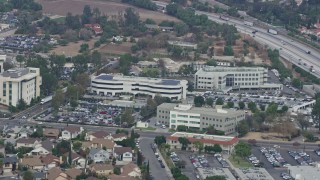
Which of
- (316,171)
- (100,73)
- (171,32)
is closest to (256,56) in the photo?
(171,32)

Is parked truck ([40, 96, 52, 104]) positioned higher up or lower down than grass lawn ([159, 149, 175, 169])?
lower down

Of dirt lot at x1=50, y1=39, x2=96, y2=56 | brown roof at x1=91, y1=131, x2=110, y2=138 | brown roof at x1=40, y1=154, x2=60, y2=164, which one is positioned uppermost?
brown roof at x1=40, y1=154, x2=60, y2=164

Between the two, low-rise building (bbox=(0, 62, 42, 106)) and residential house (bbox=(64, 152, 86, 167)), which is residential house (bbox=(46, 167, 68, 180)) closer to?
residential house (bbox=(64, 152, 86, 167))

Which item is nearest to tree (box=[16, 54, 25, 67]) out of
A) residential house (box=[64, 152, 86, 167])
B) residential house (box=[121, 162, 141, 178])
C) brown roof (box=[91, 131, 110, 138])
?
brown roof (box=[91, 131, 110, 138])

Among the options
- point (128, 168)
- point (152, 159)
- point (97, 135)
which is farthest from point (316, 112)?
point (128, 168)

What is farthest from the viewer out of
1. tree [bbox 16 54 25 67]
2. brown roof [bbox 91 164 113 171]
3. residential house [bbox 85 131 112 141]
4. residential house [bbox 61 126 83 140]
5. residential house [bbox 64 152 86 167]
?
tree [bbox 16 54 25 67]

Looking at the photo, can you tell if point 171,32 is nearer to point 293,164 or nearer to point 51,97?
point 51,97

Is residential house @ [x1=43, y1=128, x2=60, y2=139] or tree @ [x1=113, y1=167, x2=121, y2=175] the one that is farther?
residential house @ [x1=43, y1=128, x2=60, y2=139]
